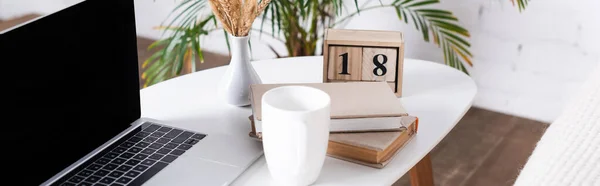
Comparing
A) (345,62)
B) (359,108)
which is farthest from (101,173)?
(345,62)

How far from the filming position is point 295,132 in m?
0.92

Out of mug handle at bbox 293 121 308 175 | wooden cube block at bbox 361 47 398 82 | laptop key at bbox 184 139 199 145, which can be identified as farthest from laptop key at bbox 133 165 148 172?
wooden cube block at bbox 361 47 398 82

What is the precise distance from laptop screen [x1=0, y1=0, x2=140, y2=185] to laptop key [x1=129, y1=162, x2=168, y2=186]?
109 millimetres

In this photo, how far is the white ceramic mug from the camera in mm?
918

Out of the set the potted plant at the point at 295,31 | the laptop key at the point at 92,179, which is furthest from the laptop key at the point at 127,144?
the potted plant at the point at 295,31

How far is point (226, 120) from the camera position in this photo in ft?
4.00

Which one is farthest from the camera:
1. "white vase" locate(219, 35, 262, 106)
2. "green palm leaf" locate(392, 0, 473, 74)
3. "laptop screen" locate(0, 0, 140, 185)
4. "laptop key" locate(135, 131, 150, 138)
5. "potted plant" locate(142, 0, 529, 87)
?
"green palm leaf" locate(392, 0, 473, 74)

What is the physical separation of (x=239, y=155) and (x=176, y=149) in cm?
9

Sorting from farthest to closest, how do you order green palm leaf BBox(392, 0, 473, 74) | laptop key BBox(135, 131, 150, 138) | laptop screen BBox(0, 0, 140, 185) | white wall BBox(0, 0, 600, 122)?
white wall BBox(0, 0, 600, 122)
green palm leaf BBox(392, 0, 473, 74)
laptop key BBox(135, 131, 150, 138)
laptop screen BBox(0, 0, 140, 185)

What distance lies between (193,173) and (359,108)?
27 centimetres

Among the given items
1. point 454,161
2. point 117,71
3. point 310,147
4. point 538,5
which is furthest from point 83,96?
point 538,5

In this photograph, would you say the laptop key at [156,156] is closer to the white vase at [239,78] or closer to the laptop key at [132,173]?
the laptop key at [132,173]

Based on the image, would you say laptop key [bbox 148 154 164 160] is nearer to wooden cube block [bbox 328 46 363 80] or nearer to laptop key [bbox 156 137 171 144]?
laptop key [bbox 156 137 171 144]

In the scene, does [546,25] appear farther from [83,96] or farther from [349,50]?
[83,96]
